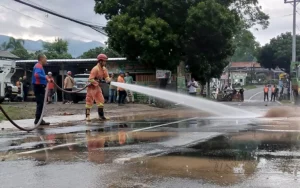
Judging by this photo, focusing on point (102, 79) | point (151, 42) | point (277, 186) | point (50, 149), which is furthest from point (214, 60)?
point (277, 186)

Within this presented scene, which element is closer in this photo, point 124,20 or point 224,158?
point 224,158

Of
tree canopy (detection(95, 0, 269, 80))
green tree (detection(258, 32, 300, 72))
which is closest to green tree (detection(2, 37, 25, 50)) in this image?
green tree (detection(258, 32, 300, 72))

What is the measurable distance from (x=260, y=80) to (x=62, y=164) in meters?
116

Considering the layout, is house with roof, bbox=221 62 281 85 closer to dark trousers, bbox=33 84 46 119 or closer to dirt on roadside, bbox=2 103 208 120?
dirt on roadside, bbox=2 103 208 120

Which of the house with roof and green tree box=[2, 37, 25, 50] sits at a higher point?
green tree box=[2, 37, 25, 50]

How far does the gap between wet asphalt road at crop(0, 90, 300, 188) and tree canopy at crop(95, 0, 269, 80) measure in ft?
51.2

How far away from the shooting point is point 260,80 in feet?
385

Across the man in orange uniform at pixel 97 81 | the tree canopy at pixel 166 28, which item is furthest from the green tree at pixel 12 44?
the man in orange uniform at pixel 97 81

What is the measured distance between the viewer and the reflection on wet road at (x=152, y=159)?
16.1ft

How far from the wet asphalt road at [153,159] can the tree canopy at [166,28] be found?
15615 millimetres

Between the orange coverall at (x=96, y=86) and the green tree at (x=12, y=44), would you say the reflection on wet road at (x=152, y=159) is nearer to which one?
the orange coverall at (x=96, y=86)

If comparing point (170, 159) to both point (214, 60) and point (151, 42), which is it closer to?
point (151, 42)

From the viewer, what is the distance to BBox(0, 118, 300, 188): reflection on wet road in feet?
16.1

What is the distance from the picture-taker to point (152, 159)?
20.2 ft
